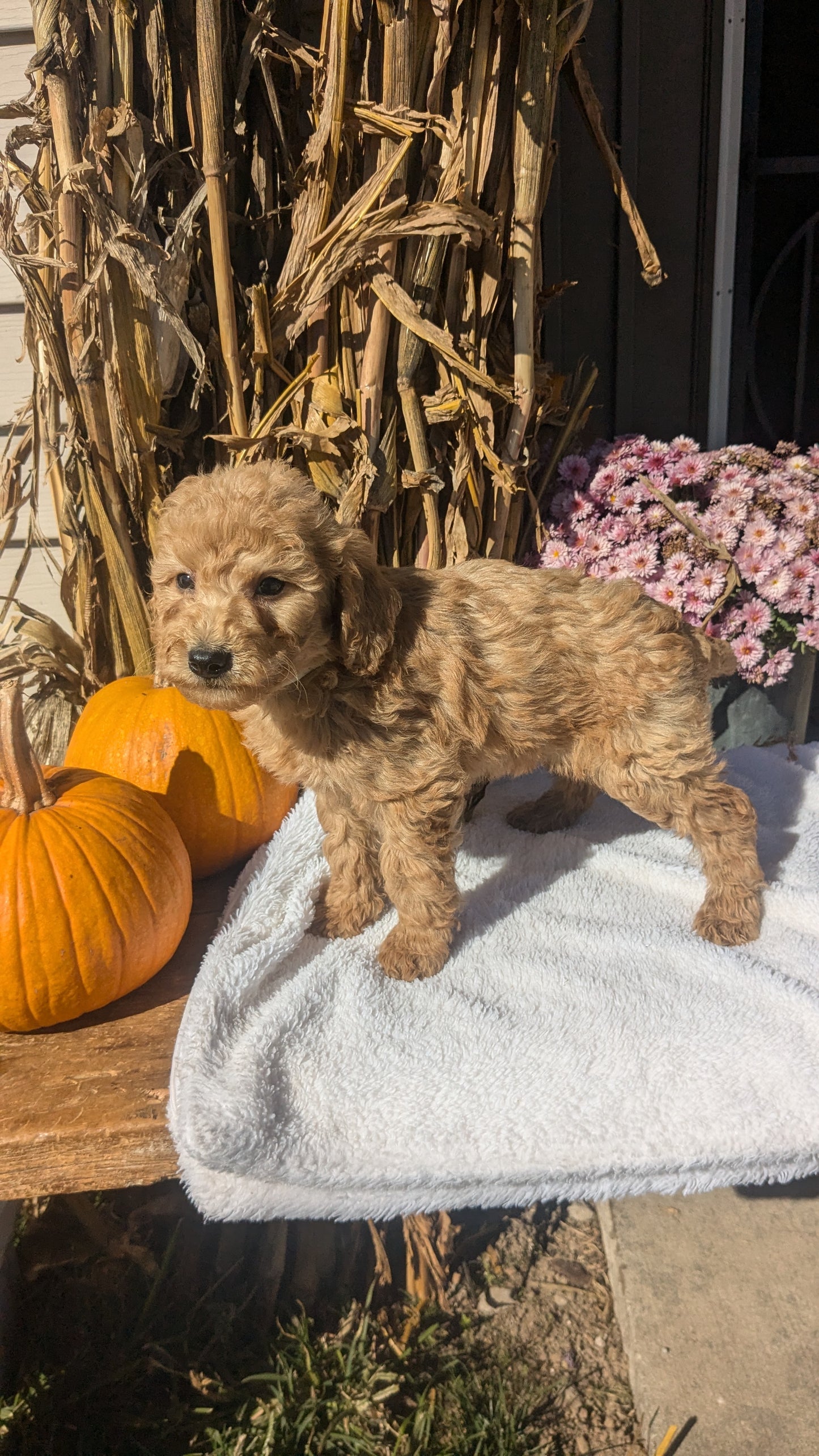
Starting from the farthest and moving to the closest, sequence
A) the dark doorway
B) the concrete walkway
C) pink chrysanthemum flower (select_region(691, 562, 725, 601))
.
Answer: the dark doorway
pink chrysanthemum flower (select_region(691, 562, 725, 601))
the concrete walkway

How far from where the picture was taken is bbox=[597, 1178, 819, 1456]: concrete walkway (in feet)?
9.66

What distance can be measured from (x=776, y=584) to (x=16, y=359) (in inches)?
126

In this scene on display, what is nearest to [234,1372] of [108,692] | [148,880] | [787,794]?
[148,880]

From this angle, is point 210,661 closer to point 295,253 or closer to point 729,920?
point 295,253

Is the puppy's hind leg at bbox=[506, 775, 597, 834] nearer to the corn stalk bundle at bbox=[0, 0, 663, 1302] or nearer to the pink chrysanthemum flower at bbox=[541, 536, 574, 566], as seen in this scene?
the pink chrysanthemum flower at bbox=[541, 536, 574, 566]

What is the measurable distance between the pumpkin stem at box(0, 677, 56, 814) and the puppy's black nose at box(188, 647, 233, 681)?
0.85 m

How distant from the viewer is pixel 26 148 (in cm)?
374

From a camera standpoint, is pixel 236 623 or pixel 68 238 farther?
pixel 68 238

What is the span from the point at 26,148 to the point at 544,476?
253cm

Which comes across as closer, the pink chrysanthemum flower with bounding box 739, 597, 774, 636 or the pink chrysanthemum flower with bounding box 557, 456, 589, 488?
the pink chrysanthemum flower with bounding box 739, 597, 774, 636

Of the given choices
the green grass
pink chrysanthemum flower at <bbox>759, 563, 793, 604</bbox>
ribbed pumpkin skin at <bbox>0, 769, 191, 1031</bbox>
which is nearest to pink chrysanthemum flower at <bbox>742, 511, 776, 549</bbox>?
pink chrysanthemum flower at <bbox>759, 563, 793, 604</bbox>

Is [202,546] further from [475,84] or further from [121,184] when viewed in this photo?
[475,84]

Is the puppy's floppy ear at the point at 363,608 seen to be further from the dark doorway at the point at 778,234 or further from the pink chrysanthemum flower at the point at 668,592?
the dark doorway at the point at 778,234

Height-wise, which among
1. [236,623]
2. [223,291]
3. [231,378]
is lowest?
[236,623]
